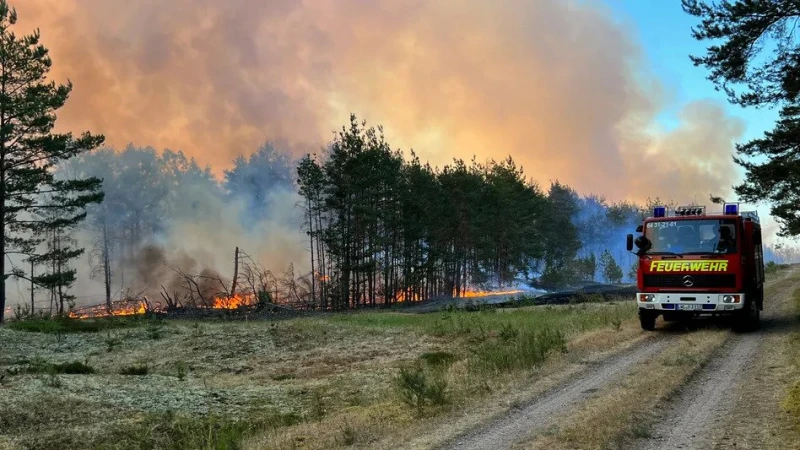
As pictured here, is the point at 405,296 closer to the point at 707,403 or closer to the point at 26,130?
the point at 26,130

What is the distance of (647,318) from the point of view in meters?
16.1

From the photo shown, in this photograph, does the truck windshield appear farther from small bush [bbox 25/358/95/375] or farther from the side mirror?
small bush [bbox 25/358/95/375]

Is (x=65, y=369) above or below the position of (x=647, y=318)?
below

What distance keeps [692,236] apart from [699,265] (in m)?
0.95

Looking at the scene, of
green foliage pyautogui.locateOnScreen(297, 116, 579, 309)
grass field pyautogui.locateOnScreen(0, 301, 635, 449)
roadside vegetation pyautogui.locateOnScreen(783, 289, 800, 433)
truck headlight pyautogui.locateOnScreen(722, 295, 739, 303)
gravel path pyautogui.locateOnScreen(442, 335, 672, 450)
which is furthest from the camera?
green foliage pyautogui.locateOnScreen(297, 116, 579, 309)

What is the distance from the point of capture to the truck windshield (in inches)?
583

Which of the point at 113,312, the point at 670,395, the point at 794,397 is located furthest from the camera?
the point at 113,312

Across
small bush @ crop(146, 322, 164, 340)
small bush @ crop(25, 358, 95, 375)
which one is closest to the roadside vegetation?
small bush @ crop(25, 358, 95, 375)

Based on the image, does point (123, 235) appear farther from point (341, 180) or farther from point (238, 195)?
point (341, 180)

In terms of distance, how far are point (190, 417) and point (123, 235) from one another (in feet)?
224

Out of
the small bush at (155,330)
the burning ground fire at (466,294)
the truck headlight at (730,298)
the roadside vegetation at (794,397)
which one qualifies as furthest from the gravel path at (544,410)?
the burning ground fire at (466,294)

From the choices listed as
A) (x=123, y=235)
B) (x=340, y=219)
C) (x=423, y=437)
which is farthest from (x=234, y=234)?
(x=423, y=437)

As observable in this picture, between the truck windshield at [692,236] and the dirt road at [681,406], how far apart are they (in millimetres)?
2961

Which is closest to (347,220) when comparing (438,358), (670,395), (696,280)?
(438,358)
